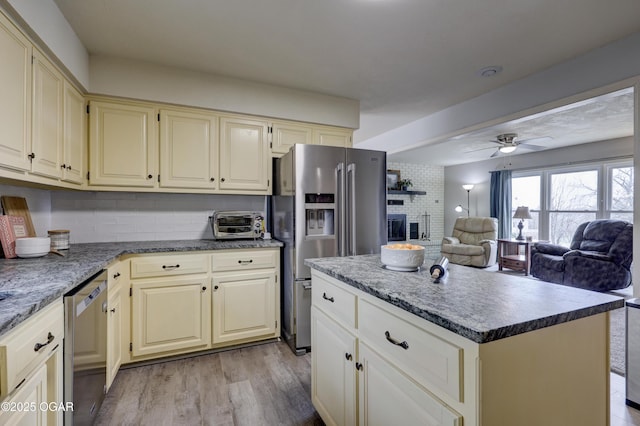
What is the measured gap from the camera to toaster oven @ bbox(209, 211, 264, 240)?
9.37 feet

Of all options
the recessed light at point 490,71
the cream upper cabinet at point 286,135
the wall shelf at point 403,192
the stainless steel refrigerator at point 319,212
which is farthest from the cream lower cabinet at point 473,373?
the wall shelf at point 403,192

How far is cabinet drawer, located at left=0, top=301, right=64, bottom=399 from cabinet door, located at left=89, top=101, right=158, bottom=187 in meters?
1.58

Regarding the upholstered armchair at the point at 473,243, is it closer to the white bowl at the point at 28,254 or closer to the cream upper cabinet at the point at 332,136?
the cream upper cabinet at the point at 332,136

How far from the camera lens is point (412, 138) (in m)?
4.40

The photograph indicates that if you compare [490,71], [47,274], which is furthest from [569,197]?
[47,274]

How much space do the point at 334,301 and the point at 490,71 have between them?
100 inches

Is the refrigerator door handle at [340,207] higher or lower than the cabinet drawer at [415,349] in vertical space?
higher

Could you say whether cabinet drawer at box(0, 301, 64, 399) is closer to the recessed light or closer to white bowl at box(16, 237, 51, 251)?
white bowl at box(16, 237, 51, 251)

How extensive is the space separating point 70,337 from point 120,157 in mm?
1688

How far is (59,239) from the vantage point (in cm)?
230

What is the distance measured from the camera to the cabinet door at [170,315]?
7.88 ft

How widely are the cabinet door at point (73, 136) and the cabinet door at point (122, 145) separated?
0.20ft

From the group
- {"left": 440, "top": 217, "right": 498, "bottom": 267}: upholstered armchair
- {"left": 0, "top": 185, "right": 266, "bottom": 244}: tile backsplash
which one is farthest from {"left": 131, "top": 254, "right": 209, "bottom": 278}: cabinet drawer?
{"left": 440, "top": 217, "right": 498, "bottom": 267}: upholstered armchair

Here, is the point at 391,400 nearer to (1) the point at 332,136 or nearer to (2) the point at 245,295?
(2) the point at 245,295
